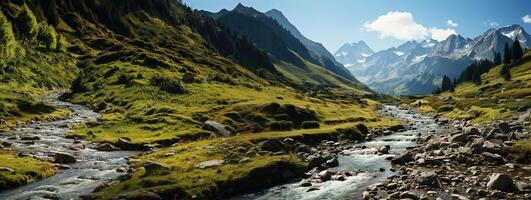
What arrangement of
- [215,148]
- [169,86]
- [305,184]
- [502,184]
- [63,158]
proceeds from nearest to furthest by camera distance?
[502,184] → [305,184] → [63,158] → [215,148] → [169,86]

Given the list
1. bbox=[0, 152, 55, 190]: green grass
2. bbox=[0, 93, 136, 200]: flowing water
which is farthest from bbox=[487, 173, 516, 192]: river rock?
bbox=[0, 152, 55, 190]: green grass

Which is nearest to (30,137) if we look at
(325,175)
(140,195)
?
(140,195)

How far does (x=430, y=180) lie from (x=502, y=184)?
21.8 ft

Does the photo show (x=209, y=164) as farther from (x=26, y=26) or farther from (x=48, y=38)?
(x=48, y=38)

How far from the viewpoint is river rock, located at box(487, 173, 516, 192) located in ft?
141

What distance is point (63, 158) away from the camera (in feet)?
195

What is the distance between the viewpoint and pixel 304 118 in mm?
108625

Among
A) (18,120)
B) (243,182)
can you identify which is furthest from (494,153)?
(18,120)

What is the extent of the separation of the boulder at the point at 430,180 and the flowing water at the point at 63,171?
34163mm

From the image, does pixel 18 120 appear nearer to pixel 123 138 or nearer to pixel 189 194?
pixel 123 138

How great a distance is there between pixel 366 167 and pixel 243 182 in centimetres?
1929

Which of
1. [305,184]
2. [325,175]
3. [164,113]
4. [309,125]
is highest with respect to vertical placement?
[164,113]

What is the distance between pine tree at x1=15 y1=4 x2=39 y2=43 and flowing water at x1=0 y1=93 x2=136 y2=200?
9270cm

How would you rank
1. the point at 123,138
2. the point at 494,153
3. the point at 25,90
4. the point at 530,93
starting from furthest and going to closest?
1. the point at 530,93
2. the point at 25,90
3. the point at 123,138
4. the point at 494,153
